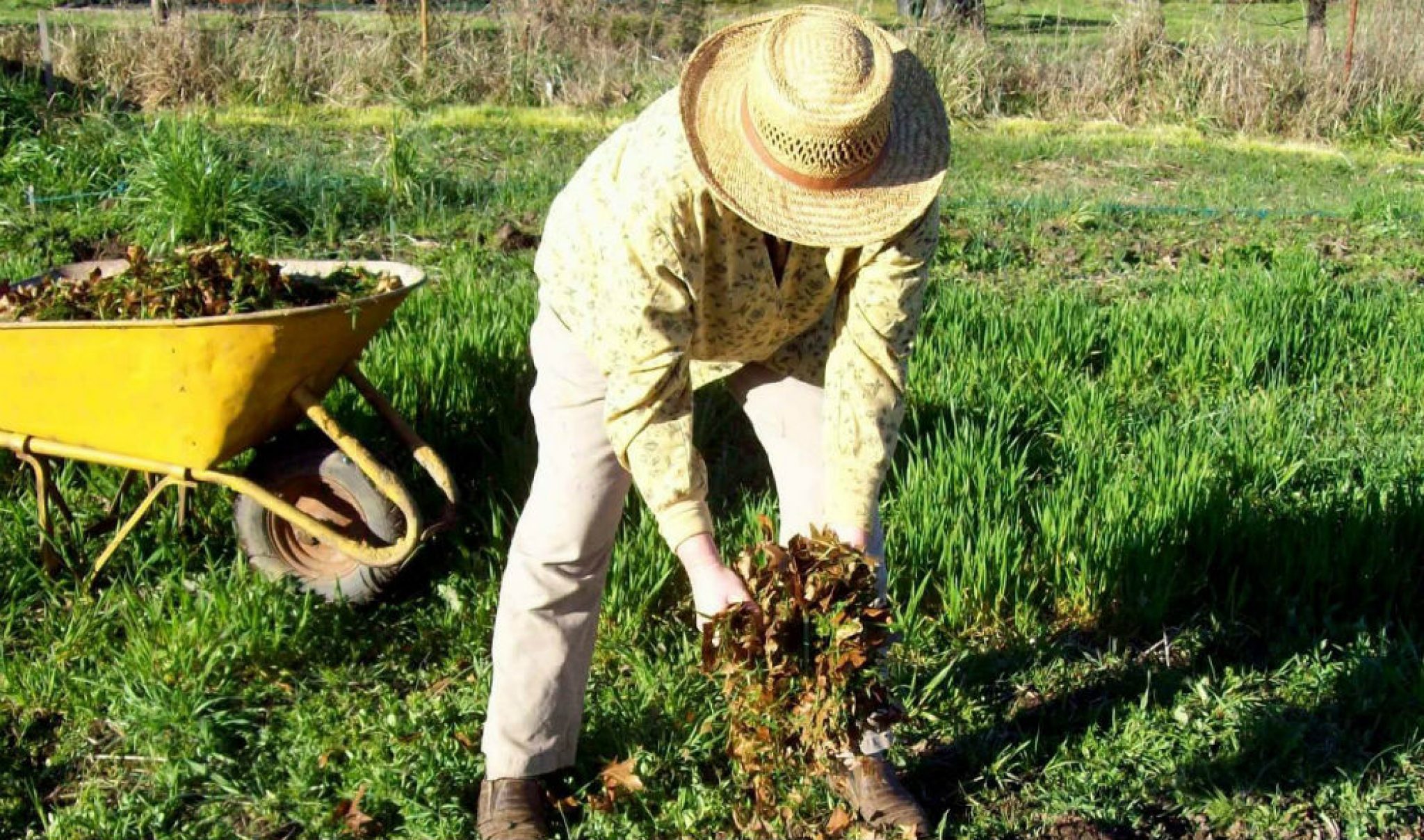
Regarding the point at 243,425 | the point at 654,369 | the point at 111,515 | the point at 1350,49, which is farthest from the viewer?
the point at 1350,49

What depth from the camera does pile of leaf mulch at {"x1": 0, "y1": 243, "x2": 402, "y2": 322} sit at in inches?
132

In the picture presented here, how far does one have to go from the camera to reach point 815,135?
2.10 m

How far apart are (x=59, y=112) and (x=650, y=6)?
735 cm

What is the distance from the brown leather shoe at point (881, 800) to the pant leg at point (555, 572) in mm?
588

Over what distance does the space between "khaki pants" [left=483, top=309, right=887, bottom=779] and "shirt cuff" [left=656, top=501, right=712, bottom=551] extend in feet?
1.14

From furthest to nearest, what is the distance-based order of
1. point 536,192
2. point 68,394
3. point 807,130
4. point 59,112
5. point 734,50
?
point 59,112 → point 536,192 → point 68,394 → point 734,50 → point 807,130

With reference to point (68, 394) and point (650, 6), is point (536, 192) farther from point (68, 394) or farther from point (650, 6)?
point (650, 6)

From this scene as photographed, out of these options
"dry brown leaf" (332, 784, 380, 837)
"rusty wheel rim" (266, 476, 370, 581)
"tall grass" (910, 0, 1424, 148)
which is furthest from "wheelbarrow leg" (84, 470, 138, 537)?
"tall grass" (910, 0, 1424, 148)

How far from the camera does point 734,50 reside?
95.1 inches

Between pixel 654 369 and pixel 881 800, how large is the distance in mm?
1094

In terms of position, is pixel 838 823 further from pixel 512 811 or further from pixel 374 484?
pixel 374 484

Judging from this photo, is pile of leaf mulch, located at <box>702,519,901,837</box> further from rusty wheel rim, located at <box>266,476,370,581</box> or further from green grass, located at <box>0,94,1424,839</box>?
rusty wheel rim, located at <box>266,476,370,581</box>

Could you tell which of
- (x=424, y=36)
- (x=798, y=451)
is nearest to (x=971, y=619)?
(x=798, y=451)

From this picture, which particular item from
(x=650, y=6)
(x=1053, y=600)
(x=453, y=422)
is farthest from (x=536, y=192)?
(x=650, y=6)
